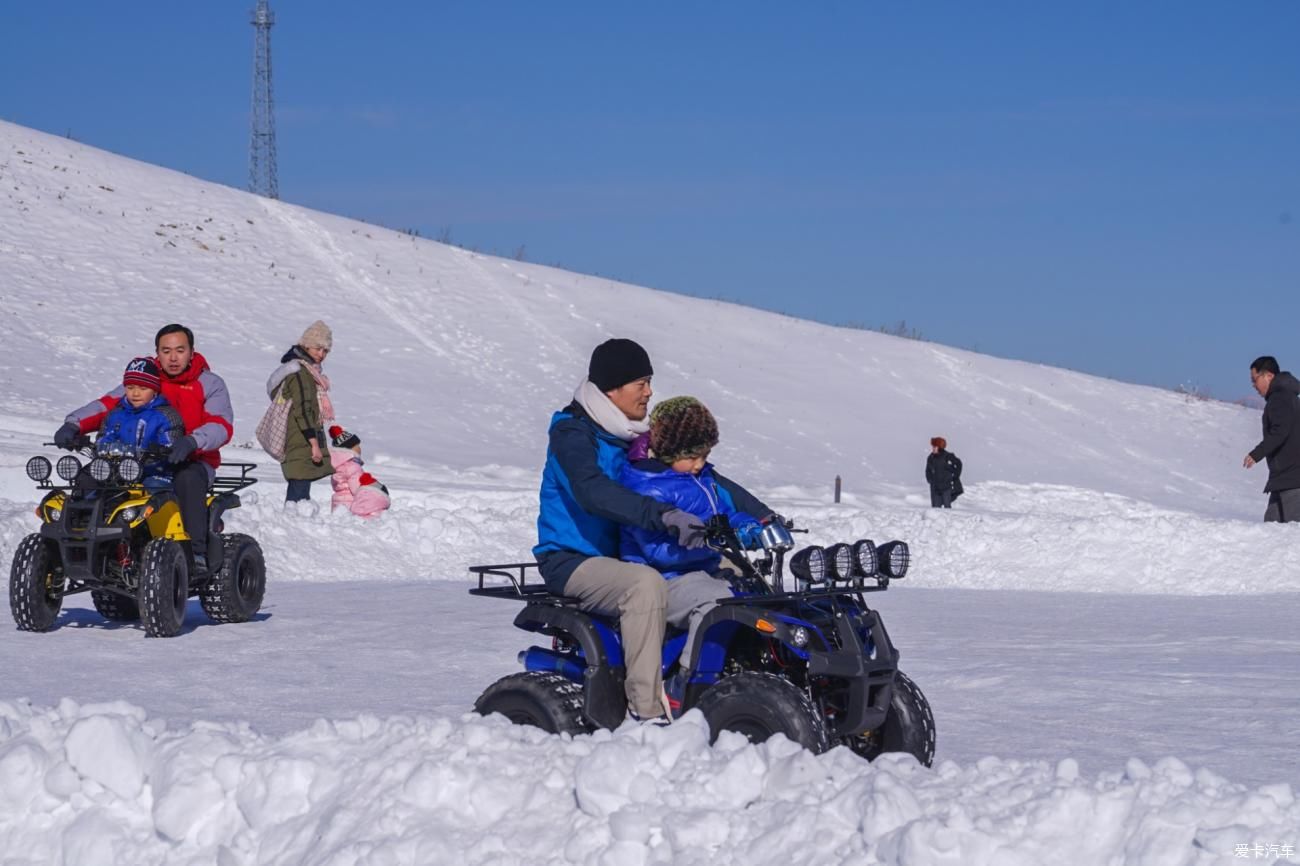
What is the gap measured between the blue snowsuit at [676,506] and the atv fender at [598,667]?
0.32 m

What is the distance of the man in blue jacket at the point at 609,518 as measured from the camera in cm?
588

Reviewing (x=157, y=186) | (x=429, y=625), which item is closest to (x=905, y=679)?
(x=429, y=625)

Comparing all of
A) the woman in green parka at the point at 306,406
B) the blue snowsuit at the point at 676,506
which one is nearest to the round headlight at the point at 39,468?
the blue snowsuit at the point at 676,506

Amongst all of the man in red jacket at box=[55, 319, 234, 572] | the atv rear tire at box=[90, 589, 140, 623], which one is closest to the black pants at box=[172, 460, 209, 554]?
the man in red jacket at box=[55, 319, 234, 572]

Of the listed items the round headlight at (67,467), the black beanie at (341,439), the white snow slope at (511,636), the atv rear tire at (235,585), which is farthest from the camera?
the black beanie at (341,439)

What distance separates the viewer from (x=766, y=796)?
4.51m

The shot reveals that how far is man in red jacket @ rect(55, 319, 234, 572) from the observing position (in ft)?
34.9

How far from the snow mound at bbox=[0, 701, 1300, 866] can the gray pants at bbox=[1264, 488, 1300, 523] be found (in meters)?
13.0

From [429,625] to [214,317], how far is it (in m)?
30.4

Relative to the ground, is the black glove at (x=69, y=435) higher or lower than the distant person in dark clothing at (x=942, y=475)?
higher

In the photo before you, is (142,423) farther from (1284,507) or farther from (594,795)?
(1284,507)

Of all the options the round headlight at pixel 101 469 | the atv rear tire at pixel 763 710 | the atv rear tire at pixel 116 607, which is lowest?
the atv rear tire at pixel 116 607

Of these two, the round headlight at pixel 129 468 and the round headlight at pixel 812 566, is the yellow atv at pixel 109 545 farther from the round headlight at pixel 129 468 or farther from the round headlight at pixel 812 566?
the round headlight at pixel 812 566

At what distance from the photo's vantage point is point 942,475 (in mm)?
28359
